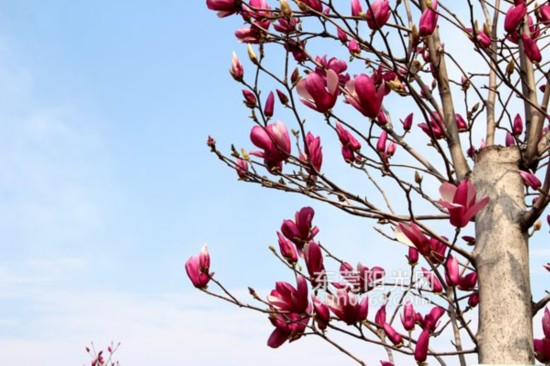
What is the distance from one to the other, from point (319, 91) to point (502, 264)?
2.78ft

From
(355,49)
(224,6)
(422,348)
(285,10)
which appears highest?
(355,49)

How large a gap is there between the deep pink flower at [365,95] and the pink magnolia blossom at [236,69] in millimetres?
472

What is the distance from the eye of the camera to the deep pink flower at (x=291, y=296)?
6.47 feet

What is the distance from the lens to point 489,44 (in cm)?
236

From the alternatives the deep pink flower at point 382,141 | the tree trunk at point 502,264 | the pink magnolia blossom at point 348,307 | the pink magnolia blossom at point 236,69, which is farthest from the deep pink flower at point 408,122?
the pink magnolia blossom at point 348,307

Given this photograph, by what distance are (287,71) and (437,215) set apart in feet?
2.72

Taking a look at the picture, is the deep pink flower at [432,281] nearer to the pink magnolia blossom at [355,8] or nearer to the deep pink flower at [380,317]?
the deep pink flower at [380,317]

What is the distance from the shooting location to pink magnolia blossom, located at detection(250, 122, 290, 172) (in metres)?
2.11

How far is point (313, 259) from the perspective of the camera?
2027 millimetres

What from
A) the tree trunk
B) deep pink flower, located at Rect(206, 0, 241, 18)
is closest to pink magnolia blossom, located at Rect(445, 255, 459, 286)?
the tree trunk

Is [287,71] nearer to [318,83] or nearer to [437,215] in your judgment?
[318,83]

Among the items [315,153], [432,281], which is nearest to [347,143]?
[315,153]

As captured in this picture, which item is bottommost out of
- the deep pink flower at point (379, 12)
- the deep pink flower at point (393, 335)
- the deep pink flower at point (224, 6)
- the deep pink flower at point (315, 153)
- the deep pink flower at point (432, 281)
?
the deep pink flower at point (393, 335)

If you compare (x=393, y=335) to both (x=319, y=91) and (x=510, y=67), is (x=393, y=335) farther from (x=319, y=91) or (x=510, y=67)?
(x=510, y=67)
